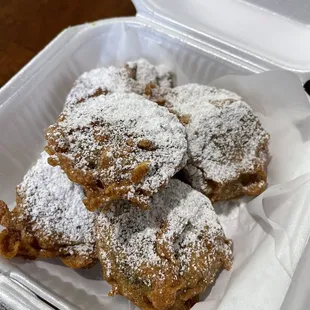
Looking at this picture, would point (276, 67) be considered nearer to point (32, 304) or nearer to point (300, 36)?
point (300, 36)

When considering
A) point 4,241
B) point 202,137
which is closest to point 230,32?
point 202,137

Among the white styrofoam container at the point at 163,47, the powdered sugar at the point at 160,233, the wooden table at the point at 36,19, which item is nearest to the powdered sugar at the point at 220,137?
the powdered sugar at the point at 160,233

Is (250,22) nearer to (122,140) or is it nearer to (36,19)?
(122,140)

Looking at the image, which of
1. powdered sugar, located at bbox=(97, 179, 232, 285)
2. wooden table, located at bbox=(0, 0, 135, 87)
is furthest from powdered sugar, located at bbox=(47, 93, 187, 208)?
wooden table, located at bbox=(0, 0, 135, 87)

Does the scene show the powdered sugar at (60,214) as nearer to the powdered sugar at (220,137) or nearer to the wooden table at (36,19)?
the powdered sugar at (220,137)

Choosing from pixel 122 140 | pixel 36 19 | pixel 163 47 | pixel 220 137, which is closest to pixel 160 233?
pixel 122 140

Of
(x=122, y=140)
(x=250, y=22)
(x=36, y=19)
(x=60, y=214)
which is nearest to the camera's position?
(x=122, y=140)
